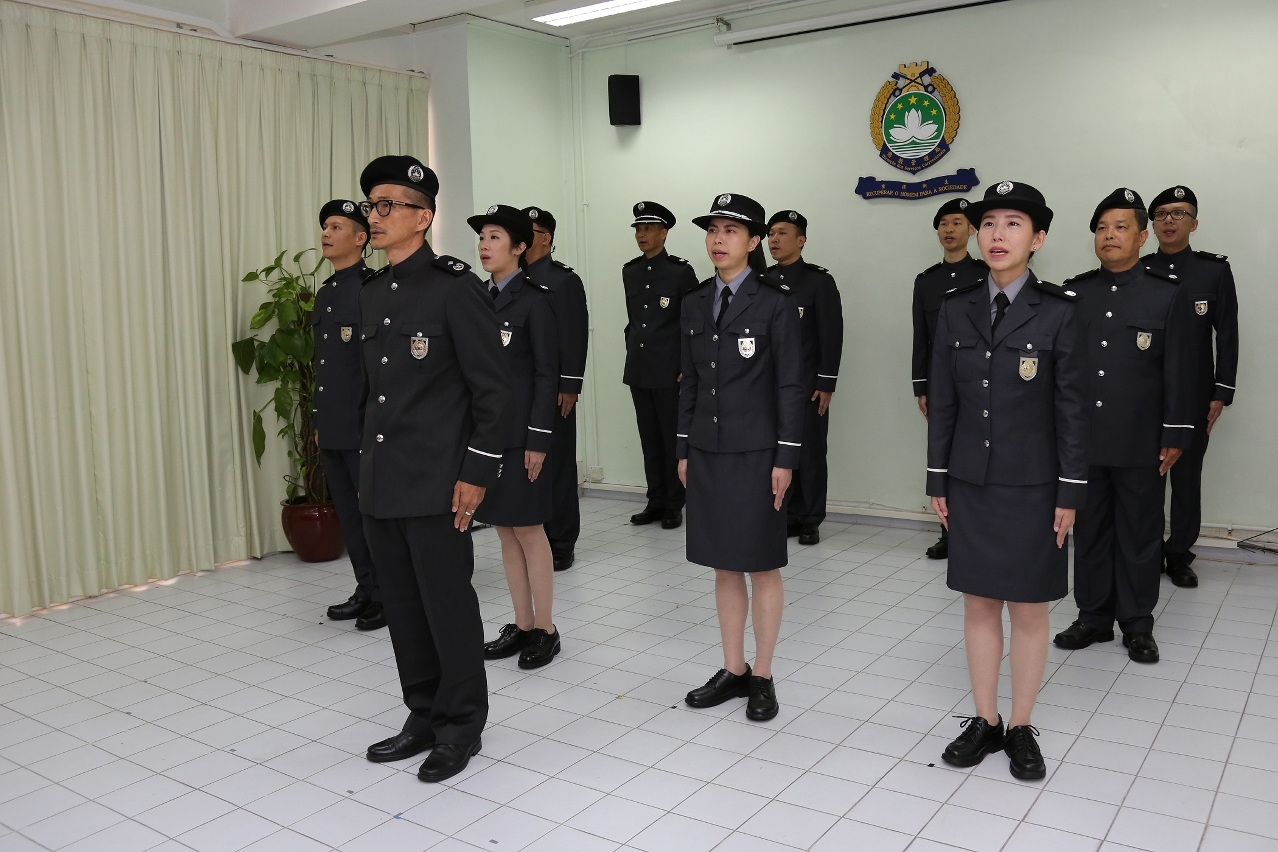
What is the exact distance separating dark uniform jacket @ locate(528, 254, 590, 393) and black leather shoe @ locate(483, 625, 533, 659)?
112cm

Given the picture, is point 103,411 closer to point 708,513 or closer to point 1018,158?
point 708,513

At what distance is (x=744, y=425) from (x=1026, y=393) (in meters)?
0.96

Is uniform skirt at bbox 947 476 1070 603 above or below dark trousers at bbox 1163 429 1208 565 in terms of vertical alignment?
above

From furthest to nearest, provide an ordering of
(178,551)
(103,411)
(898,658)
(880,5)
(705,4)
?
1. (705,4)
2. (880,5)
3. (178,551)
4. (103,411)
5. (898,658)

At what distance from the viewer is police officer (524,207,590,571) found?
477cm

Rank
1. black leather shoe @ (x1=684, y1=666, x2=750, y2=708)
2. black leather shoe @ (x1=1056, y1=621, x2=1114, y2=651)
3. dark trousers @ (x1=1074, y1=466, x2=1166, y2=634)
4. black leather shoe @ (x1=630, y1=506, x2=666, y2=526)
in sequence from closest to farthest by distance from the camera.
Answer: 1. black leather shoe @ (x1=684, y1=666, x2=750, y2=708)
2. dark trousers @ (x1=1074, y1=466, x2=1166, y2=634)
3. black leather shoe @ (x1=1056, y1=621, x2=1114, y2=651)
4. black leather shoe @ (x1=630, y1=506, x2=666, y2=526)

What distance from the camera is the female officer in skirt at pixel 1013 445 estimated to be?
3.13m

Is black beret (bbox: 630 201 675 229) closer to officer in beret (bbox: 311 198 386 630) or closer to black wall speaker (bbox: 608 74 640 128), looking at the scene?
black wall speaker (bbox: 608 74 640 128)

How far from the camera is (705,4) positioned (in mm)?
7059

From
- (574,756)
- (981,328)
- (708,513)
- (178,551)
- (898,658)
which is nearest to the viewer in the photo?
(981,328)

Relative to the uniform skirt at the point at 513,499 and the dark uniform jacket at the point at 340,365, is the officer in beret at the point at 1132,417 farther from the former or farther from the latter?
the dark uniform jacket at the point at 340,365

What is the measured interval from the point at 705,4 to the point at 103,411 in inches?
182

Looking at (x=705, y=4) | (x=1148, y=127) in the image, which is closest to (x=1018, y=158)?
(x=1148, y=127)

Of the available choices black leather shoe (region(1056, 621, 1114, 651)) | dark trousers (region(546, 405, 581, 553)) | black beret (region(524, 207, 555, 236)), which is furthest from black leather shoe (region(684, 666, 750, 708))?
black beret (region(524, 207, 555, 236))
